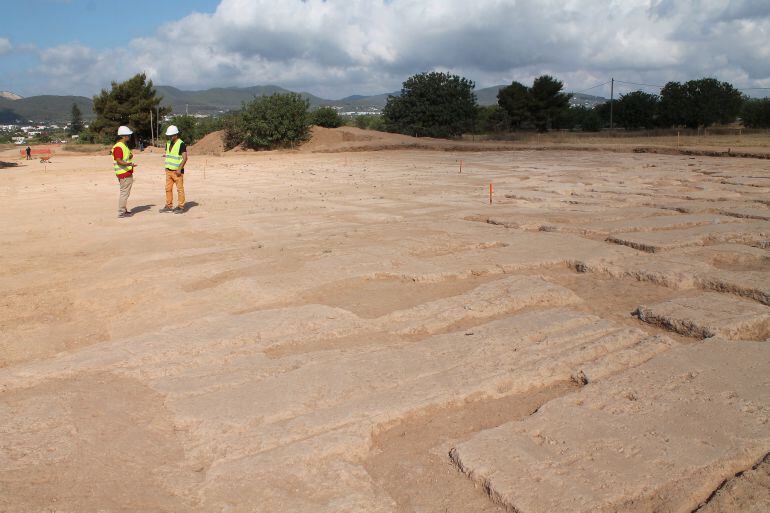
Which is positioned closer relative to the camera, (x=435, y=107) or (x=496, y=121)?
(x=435, y=107)

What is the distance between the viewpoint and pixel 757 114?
148 ft

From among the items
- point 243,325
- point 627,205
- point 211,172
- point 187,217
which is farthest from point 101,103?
point 243,325

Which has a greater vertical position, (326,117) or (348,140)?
(326,117)

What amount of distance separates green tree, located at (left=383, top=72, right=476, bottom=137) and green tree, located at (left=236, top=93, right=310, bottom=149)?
1023 centimetres

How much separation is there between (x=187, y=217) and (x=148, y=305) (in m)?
4.98

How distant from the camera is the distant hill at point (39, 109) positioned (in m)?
164

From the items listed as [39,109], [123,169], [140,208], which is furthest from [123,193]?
[39,109]

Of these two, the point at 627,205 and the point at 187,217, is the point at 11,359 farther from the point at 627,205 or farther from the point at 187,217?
the point at 627,205

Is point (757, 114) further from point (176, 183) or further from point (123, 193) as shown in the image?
point (123, 193)

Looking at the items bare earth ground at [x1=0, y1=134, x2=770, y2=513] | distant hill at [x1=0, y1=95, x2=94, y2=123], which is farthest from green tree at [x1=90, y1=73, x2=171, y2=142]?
distant hill at [x1=0, y1=95, x2=94, y2=123]

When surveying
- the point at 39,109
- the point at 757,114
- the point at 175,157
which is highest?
the point at 39,109

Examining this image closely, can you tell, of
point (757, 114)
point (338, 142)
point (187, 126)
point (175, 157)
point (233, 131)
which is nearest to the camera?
point (175, 157)

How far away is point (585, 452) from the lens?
2939mm

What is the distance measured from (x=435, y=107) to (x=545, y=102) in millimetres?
14948
